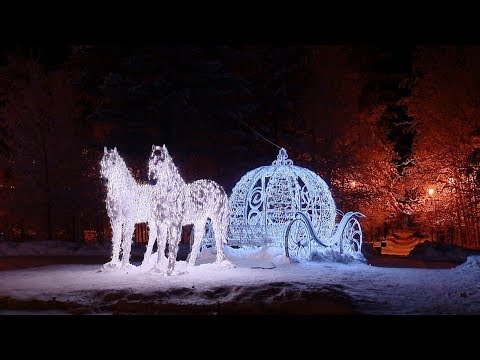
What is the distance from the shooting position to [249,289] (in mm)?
8648

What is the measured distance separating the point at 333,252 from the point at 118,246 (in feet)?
15.7

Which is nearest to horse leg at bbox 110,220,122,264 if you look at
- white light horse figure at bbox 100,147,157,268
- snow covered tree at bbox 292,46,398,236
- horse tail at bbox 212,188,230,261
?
white light horse figure at bbox 100,147,157,268

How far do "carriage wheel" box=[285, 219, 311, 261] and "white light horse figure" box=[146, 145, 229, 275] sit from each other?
1.96m

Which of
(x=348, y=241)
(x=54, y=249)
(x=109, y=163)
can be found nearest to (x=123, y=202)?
(x=109, y=163)

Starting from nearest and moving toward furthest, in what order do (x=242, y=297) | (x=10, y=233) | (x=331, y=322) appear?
(x=331, y=322) < (x=242, y=297) < (x=10, y=233)

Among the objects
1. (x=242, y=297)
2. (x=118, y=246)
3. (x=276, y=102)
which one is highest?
(x=276, y=102)

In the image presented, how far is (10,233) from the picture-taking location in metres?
22.0

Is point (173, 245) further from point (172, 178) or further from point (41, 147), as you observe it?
point (41, 147)

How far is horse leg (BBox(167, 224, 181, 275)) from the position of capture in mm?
10812

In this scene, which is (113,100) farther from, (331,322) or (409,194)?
(331,322)

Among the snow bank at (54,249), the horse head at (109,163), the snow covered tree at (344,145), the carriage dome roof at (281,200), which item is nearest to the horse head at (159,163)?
the horse head at (109,163)

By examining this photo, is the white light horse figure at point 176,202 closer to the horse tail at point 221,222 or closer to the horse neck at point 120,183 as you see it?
the horse tail at point 221,222

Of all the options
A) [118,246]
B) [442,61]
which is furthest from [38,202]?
[442,61]

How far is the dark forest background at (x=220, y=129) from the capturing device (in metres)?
19.3
